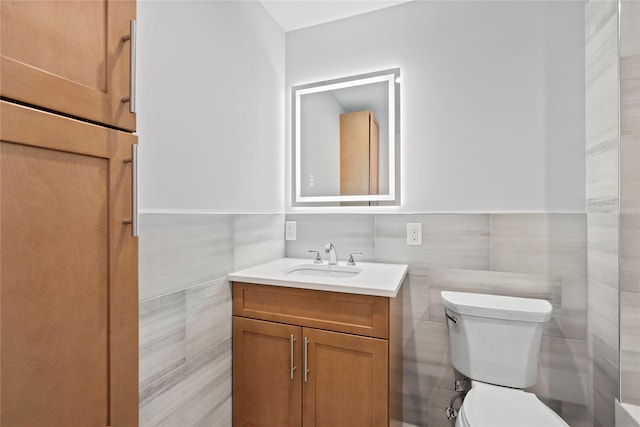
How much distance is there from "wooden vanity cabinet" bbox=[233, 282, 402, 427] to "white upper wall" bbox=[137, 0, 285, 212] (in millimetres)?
568

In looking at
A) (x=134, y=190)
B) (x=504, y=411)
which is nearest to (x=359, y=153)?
(x=134, y=190)

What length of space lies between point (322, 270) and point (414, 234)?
563 mm

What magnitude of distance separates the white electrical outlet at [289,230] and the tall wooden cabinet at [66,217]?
1.15m

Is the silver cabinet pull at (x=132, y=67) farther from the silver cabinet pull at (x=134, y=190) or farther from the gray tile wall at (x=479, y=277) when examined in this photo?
the gray tile wall at (x=479, y=277)

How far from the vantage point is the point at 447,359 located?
65.3 inches

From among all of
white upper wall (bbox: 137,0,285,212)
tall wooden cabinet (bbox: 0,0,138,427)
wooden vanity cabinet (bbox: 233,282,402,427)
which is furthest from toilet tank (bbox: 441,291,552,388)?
tall wooden cabinet (bbox: 0,0,138,427)

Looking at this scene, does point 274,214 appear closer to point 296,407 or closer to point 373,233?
point 373,233

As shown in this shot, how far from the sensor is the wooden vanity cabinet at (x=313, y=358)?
1315 millimetres

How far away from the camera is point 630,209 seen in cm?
114

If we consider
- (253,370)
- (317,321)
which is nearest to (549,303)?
(317,321)

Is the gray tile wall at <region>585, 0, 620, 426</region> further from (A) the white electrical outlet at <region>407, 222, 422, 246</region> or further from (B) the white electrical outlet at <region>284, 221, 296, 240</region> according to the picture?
(B) the white electrical outlet at <region>284, 221, 296, 240</region>

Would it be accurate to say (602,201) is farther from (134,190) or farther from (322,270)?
(134,190)

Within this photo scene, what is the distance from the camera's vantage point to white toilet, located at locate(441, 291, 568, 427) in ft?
4.01

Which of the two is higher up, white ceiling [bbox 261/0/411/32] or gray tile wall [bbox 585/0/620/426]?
white ceiling [bbox 261/0/411/32]
